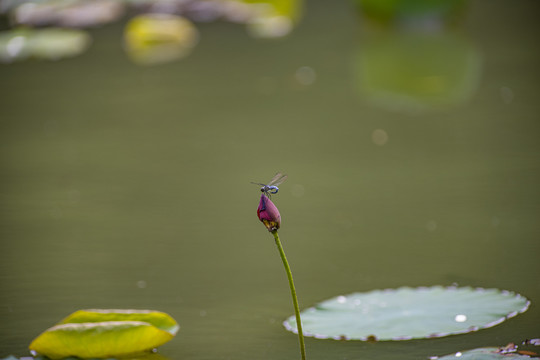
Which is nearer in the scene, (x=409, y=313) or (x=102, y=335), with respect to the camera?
(x=102, y=335)

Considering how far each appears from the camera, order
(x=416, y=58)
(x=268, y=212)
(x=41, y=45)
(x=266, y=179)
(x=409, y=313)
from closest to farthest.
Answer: (x=268, y=212) → (x=409, y=313) → (x=266, y=179) → (x=416, y=58) → (x=41, y=45)

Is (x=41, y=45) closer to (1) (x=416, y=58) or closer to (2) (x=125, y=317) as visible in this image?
(1) (x=416, y=58)

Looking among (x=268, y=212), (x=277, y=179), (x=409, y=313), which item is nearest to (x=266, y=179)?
(x=277, y=179)

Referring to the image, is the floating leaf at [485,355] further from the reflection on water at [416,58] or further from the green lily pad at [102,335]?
the reflection on water at [416,58]

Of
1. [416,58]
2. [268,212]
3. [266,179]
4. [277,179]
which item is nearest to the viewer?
[268,212]

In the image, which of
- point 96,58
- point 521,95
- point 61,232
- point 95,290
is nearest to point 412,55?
point 521,95

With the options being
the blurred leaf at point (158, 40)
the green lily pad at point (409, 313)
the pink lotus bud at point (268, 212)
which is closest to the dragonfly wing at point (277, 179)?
the pink lotus bud at point (268, 212)
